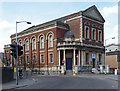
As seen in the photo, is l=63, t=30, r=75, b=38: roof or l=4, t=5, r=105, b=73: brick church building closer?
l=4, t=5, r=105, b=73: brick church building

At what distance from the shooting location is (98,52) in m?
47.7

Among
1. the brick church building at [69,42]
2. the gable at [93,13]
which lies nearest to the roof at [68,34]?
the brick church building at [69,42]

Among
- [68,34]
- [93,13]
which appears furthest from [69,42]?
[93,13]

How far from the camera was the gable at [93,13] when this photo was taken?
45362 mm

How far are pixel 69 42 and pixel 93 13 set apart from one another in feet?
44.4

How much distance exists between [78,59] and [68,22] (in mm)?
11686

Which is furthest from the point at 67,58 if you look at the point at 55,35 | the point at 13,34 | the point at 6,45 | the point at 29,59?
the point at 6,45

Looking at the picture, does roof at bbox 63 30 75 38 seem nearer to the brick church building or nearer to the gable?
the brick church building

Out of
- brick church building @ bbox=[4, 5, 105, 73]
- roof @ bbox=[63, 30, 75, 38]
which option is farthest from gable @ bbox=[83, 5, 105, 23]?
roof @ bbox=[63, 30, 75, 38]

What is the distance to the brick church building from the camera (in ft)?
137

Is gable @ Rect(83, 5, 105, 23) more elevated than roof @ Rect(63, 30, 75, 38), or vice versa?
gable @ Rect(83, 5, 105, 23)

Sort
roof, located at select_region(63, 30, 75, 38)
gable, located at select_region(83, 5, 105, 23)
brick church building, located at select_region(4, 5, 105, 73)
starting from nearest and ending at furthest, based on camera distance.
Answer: brick church building, located at select_region(4, 5, 105, 73) < roof, located at select_region(63, 30, 75, 38) < gable, located at select_region(83, 5, 105, 23)

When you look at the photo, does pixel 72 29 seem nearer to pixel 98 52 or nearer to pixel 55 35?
pixel 55 35

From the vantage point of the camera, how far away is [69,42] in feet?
132
